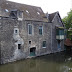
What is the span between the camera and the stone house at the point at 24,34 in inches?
600

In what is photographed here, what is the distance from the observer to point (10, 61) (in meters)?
15.6

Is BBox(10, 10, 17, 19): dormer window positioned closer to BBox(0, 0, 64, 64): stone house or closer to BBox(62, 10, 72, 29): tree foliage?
BBox(0, 0, 64, 64): stone house

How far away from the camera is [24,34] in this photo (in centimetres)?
1748

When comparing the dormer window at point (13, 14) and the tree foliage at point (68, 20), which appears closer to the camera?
the dormer window at point (13, 14)

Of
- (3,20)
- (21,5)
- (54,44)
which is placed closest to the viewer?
(3,20)

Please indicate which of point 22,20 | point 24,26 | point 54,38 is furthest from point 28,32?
point 54,38

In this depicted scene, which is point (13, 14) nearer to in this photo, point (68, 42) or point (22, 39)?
point (22, 39)

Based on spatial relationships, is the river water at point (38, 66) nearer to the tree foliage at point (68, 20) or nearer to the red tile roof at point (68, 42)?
the red tile roof at point (68, 42)

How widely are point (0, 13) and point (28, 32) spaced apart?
5.69 meters

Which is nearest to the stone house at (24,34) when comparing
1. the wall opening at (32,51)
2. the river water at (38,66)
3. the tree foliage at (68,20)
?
the wall opening at (32,51)

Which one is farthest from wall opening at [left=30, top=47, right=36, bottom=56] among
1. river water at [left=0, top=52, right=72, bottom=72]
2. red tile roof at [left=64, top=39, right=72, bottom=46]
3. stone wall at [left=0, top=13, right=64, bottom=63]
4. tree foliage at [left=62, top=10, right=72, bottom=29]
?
tree foliage at [left=62, top=10, right=72, bottom=29]

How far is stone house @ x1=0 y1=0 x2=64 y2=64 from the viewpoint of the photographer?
50.0 feet

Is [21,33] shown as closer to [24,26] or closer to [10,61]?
[24,26]

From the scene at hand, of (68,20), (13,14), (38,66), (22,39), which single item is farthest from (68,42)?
(13,14)
